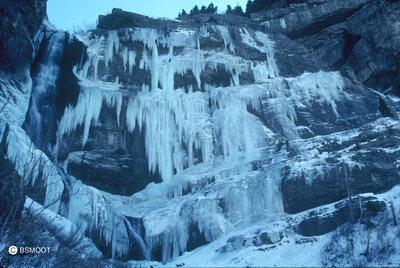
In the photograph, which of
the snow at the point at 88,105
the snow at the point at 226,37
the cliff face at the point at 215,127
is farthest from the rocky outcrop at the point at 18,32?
the snow at the point at 226,37

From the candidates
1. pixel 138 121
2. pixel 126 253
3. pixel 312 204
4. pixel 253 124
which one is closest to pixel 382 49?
pixel 253 124

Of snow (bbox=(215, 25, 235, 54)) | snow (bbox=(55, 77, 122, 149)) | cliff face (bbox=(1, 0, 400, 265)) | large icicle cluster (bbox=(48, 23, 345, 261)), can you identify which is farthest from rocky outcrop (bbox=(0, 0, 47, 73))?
snow (bbox=(215, 25, 235, 54))

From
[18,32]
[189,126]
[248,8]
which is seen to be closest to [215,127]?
[189,126]

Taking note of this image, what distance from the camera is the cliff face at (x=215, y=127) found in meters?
17.3

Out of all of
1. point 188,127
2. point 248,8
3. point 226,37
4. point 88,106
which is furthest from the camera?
point 248,8

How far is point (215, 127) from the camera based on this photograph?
22.0m

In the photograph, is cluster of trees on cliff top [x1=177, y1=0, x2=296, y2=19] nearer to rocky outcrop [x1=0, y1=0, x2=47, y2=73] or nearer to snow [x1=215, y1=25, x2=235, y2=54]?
snow [x1=215, y1=25, x2=235, y2=54]

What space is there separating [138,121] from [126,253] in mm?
7232

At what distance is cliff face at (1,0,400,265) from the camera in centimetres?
1727

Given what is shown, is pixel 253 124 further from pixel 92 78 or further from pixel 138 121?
pixel 92 78

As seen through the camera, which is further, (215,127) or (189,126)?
(189,126)

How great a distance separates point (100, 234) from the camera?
17297mm

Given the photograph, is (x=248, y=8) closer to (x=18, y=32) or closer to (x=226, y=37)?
(x=226, y=37)

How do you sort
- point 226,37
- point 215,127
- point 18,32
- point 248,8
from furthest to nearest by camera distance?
point 248,8 → point 226,37 → point 215,127 → point 18,32
